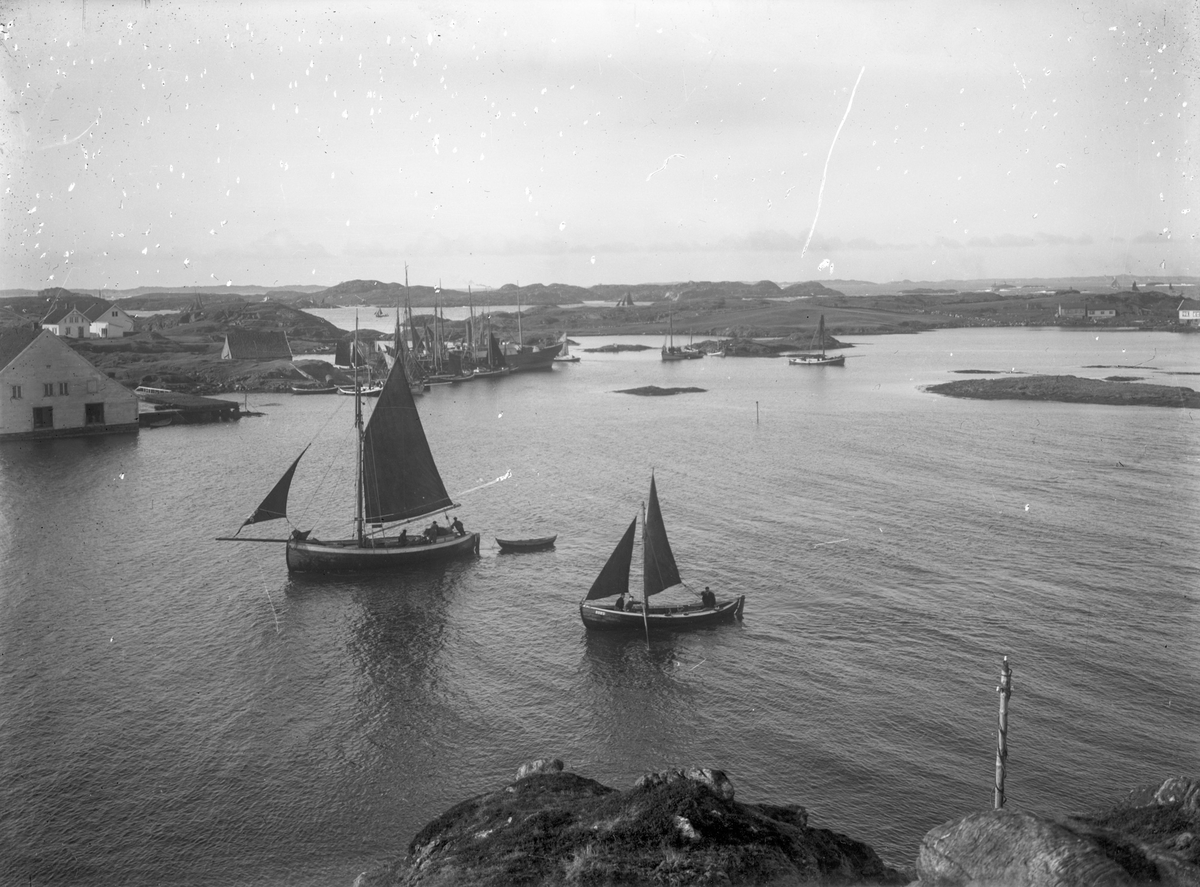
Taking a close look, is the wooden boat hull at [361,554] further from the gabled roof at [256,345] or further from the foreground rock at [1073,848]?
the gabled roof at [256,345]

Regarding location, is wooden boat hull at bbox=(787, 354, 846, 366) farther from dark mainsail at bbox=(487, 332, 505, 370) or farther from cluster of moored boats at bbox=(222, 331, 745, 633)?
cluster of moored boats at bbox=(222, 331, 745, 633)

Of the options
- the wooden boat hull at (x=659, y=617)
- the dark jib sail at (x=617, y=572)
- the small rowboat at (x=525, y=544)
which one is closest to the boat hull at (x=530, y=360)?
the small rowboat at (x=525, y=544)

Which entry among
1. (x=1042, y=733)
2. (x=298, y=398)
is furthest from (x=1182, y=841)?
(x=298, y=398)

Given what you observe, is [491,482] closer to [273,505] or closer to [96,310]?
[273,505]

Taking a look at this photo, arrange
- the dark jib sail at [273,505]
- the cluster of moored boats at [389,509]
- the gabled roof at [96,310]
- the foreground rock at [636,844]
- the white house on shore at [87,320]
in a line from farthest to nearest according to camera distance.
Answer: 1. the gabled roof at [96,310]
2. the white house on shore at [87,320]
3. the dark jib sail at [273,505]
4. the cluster of moored boats at [389,509]
5. the foreground rock at [636,844]

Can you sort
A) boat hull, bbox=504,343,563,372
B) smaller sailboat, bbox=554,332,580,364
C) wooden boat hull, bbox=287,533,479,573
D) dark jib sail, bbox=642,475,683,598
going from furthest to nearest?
1. smaller sailboat, bbox=554,332,580,364
2. boat hull, bbox=504,343,563,372
3. wooden boat hull, bbox=287,533,479,573
4. dark jib sail, bbox=642,475,683,598

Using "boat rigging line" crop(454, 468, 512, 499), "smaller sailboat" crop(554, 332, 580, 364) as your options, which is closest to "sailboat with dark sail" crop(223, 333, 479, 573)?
"boat rigging line" crop(454, 468, 512, 499)
